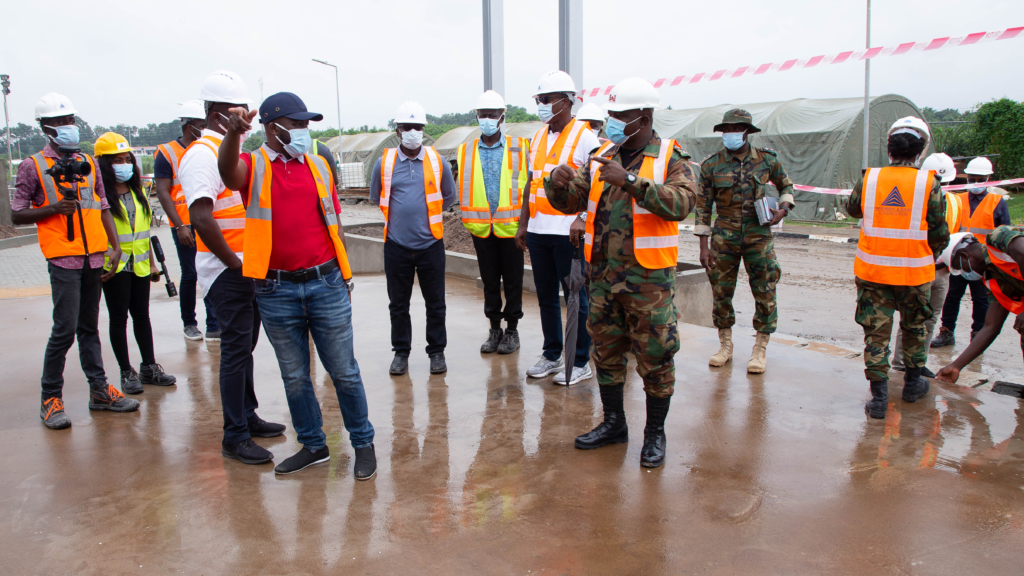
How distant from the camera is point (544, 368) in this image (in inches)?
202

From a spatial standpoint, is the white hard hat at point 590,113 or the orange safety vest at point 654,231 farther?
the white hard hat at point 590,113

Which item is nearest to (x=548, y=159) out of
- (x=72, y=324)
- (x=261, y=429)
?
(x=261, y=429)

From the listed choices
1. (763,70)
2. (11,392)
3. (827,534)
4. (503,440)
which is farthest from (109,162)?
(763,70)

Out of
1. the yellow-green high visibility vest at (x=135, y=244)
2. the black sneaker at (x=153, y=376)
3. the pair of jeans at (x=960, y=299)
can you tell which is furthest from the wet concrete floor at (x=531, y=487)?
the pair of jeans at (x=960, y=299)

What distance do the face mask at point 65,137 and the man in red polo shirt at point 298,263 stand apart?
6.40 feet

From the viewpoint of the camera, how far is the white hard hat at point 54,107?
4.30m

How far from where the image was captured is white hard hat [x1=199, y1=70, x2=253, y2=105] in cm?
334

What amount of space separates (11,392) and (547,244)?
13.4 ft

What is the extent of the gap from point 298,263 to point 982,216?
19.6 ft

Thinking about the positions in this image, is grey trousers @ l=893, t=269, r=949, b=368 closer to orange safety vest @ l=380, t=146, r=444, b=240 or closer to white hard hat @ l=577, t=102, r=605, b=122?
white hard hat @ l=577, t=102, r=605, b=122

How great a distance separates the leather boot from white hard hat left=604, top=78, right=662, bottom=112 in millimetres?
1535

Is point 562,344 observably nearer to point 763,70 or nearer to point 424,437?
point 424,437

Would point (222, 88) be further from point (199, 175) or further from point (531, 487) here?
point (531, 487)

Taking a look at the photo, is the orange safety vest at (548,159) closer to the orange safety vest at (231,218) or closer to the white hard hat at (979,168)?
the orange safety vest at (231,218)
